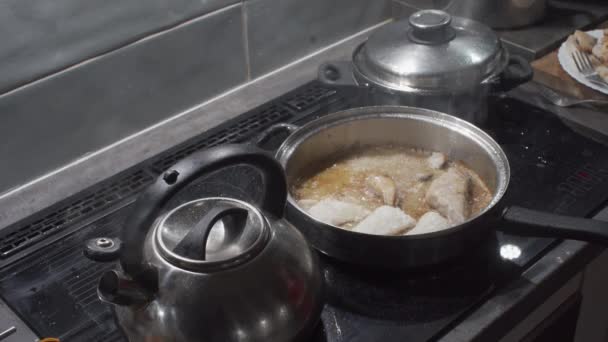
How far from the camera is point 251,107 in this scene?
130 cm

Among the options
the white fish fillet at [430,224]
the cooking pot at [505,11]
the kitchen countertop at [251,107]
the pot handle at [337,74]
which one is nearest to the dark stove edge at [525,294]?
the kitchen countertop at [251,107]

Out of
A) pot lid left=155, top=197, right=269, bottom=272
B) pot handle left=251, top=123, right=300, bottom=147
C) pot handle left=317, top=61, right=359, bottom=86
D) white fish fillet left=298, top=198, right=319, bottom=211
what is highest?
pot lid left=155, top=197, right=269, bottom=272

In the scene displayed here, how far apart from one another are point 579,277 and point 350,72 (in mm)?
496

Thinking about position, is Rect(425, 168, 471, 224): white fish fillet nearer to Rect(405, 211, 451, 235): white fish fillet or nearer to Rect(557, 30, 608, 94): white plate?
Rect(405, 211, 451, 235): white fish fillet

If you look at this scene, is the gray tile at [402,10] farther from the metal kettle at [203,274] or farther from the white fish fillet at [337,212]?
the metal kettle at [203,274]

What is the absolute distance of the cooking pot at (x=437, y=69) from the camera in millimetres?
1124

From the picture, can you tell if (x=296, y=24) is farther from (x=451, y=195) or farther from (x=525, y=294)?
(x=525, y=294)

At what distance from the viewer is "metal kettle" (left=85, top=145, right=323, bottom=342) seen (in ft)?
2.23

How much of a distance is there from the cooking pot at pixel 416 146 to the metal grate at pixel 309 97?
0.61 feet

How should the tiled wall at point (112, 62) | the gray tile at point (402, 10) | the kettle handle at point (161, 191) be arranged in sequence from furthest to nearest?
the gray tile at point (402, 10) → the tiled wall at point (112, 62) → the kettle handle at point (161, 191)

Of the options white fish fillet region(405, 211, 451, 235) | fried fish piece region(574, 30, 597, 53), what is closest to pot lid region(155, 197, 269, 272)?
white fish fillet region(405, 211, 451, 235)

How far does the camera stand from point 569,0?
1.58 metres

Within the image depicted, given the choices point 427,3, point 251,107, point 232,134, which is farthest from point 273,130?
point 427,3

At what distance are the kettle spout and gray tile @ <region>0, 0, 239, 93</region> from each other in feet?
1.60
